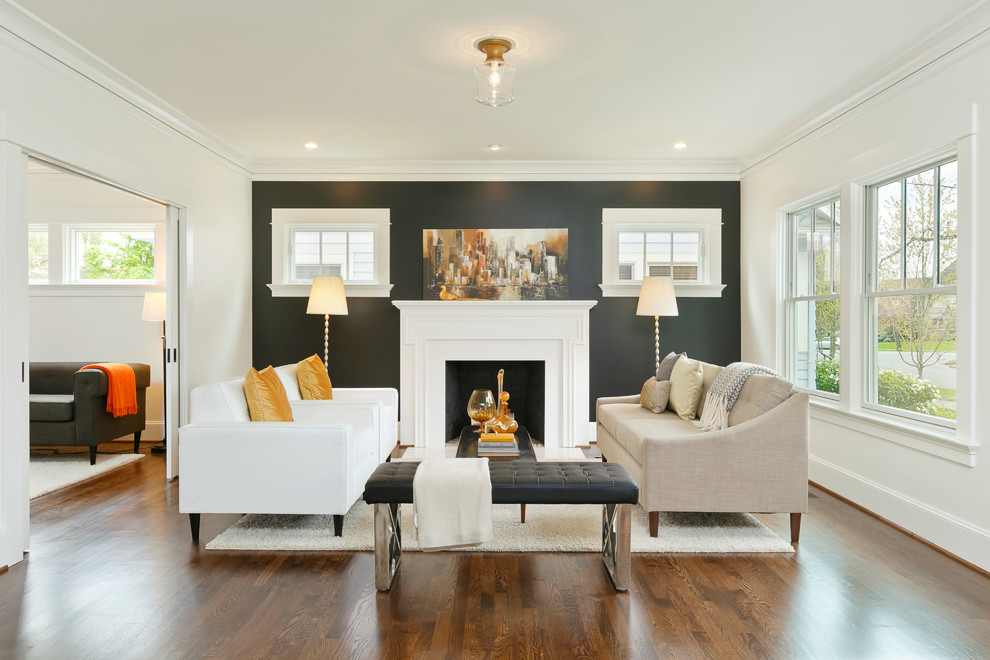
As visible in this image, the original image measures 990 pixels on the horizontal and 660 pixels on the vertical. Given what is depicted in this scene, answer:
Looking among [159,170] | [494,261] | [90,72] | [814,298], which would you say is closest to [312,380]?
[159,170]

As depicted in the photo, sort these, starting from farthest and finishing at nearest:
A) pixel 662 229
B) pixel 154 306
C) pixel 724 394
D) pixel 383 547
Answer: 1. pixel 662 229
2. pixel 154 306
3. pixel 724 394
4. pixel 383 547

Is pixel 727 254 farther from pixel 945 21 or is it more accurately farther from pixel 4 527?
pixel 4 527

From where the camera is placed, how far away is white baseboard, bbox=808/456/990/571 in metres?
3.04

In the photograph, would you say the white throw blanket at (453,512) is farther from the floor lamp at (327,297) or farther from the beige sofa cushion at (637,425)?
the floor lamp at (327,297)

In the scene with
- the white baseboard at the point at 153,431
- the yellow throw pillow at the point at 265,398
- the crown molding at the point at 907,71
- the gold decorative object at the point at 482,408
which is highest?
the crown molding at the point at 907,71

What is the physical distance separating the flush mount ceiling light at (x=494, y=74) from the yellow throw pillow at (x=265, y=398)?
6.75 ft

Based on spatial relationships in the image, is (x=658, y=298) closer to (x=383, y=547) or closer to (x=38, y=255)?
(x=383, y=547)

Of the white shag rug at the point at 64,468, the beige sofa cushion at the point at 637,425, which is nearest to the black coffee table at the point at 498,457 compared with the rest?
the beige sofa cushion at the point at 637,425

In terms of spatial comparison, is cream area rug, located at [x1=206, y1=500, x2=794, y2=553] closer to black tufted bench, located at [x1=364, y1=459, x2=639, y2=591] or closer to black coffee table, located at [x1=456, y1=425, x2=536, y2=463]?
black coffee table, located at [x1=456, y1=425, x2=536, y2=463]

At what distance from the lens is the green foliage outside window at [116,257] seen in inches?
246

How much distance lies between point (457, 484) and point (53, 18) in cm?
296

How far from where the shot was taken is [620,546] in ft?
8.95

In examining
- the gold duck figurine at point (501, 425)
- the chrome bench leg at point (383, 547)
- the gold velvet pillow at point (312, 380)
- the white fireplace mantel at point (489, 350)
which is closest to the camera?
the chrome bench leg at point (383, 547)

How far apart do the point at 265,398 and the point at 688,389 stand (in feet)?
9.17
